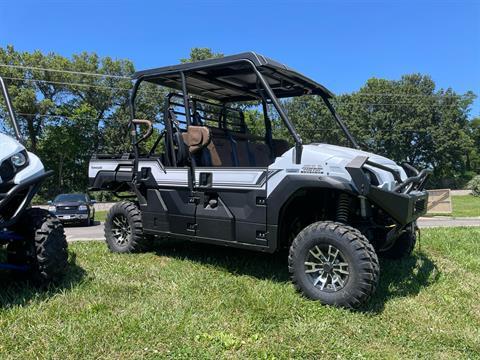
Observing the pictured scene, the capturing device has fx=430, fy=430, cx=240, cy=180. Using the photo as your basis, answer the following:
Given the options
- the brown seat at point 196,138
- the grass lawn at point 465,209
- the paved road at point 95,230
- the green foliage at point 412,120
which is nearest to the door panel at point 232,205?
the brown seat at point 196,138

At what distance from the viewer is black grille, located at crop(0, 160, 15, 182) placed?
3939 millimetres

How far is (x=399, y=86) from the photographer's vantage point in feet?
165

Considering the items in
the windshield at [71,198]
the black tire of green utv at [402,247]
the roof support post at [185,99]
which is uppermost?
the roof support post at [185,99]

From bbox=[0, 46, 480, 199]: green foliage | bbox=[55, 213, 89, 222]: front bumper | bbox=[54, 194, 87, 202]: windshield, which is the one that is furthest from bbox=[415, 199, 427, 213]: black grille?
bbox=[0, 46, 480, 199]: green foliage

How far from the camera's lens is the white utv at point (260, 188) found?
4.23 m

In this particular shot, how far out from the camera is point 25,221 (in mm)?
4574

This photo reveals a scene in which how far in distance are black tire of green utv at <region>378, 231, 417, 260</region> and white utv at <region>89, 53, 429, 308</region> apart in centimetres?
1

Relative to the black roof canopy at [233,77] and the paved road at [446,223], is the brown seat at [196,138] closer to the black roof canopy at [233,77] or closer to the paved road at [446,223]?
the black roof canopy at [233,77]

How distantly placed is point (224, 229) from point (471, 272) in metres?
3.25

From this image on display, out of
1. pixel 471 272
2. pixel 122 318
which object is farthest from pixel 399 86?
pixel 122 318

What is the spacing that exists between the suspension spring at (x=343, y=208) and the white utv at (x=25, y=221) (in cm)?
294

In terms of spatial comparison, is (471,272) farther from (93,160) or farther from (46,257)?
(93,160)

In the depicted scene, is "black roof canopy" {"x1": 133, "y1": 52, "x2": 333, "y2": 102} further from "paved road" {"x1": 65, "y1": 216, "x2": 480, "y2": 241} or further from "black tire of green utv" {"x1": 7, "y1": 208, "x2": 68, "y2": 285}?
"paved road" {"x1": 65, "y1": 216, "x2": 480, "y2": 241}

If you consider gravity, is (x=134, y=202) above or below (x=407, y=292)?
above
